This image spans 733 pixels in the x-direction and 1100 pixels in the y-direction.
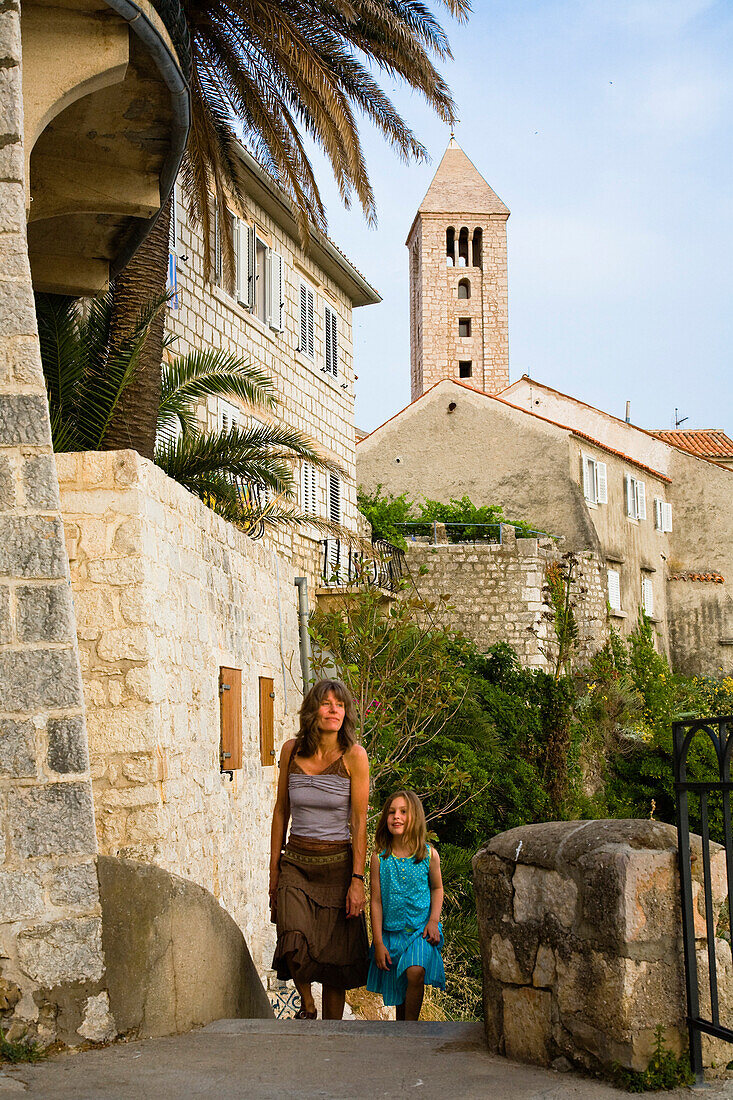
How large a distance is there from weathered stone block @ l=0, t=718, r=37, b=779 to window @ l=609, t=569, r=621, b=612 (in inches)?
1007

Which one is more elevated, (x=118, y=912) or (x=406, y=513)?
(x=406, y=513)

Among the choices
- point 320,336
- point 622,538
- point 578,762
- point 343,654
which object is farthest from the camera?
point 622,538

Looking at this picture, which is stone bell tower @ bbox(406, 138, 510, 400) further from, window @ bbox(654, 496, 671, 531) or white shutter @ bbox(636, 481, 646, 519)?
white shutter @ bbox(636, 481, 646, 519)

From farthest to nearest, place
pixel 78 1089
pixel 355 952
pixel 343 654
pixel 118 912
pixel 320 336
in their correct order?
pixel 320 336 → pixel 343 654 → pixel 355 952 → pixel 118 912 → pixel 78 1089

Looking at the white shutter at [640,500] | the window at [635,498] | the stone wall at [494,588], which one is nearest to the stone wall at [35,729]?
the stone wall at [494,588]

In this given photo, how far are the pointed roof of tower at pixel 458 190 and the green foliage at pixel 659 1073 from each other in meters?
50.6

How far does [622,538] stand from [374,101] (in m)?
22.2

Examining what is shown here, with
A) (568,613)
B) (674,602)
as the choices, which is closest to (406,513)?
(568,613)

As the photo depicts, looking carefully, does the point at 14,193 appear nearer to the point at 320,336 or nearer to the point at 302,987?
the point at 302,987

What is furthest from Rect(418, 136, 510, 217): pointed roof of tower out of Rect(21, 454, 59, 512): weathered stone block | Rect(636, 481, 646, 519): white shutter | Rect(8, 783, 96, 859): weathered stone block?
Rect(8, 783, 96, 859): weathered stone block

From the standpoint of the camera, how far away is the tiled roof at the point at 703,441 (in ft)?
128

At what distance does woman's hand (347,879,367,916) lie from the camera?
206 inches

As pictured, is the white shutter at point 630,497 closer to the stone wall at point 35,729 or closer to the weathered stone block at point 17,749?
the stone wall at point 35,729

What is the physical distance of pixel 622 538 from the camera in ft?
103
